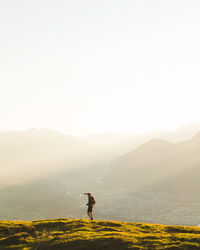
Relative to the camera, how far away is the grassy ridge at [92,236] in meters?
27.2

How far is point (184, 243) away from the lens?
27250 mm

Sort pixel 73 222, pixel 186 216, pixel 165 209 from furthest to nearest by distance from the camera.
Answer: pixel 165 209
pixel 186 216
pixel 73 222

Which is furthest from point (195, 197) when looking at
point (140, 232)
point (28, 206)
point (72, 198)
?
point (140, 232)

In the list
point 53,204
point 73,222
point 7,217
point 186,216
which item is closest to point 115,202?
point 53,204

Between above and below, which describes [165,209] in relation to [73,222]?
below

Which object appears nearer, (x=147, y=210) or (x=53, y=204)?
(x=147, y=210)

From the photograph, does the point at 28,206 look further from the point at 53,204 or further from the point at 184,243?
the point at 184,243

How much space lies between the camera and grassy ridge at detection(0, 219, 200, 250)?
2722 cm

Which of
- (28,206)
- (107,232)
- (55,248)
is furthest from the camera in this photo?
(28,206)

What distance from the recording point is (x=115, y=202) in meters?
173

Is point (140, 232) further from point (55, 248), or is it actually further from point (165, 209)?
point (165, 209)

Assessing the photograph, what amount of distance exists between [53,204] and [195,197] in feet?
324

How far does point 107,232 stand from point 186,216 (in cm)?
11615

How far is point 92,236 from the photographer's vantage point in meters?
29.9
